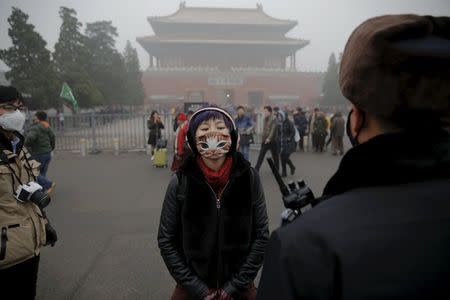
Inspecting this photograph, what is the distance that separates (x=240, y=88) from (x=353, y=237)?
4270 cm

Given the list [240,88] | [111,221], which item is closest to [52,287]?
[111,221]

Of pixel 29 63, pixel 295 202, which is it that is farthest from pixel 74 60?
pixel 295 202

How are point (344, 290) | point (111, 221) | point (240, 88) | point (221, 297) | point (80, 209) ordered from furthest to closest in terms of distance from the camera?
point (240, 88), point (80, 209), point (111, 221), point (221, 297), point (344, 290)

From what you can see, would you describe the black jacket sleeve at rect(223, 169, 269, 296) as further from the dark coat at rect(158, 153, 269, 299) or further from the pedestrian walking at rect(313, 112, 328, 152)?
the pedestrian walking at rect(313, 112, 328, 152)

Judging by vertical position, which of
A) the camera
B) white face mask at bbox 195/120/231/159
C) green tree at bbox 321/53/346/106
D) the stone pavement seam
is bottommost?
the stone pavement seam

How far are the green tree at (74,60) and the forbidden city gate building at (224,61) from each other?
19.4 metres

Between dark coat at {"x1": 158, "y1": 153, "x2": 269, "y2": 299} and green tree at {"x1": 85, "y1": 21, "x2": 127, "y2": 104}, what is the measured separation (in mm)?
24751

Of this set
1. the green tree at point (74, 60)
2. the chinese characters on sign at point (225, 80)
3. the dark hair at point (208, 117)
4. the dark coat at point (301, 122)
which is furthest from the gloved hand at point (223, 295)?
the chinese characters on sign at point (225, 80)

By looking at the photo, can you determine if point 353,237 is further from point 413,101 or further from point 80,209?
point 80,209

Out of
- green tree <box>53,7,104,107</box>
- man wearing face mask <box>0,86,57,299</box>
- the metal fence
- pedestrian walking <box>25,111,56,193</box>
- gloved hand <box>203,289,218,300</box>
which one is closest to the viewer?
gloved hand <box>203,289,218,300</box>

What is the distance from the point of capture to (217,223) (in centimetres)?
182

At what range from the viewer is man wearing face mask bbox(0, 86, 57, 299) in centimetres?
202

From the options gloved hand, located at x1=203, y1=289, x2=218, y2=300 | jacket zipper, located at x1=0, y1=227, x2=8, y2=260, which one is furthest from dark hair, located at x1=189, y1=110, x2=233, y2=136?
jacket zipper, located at x1=0, y1=227, x2=8, y2=260

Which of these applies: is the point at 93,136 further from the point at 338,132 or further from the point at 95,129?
the point at 338,132
